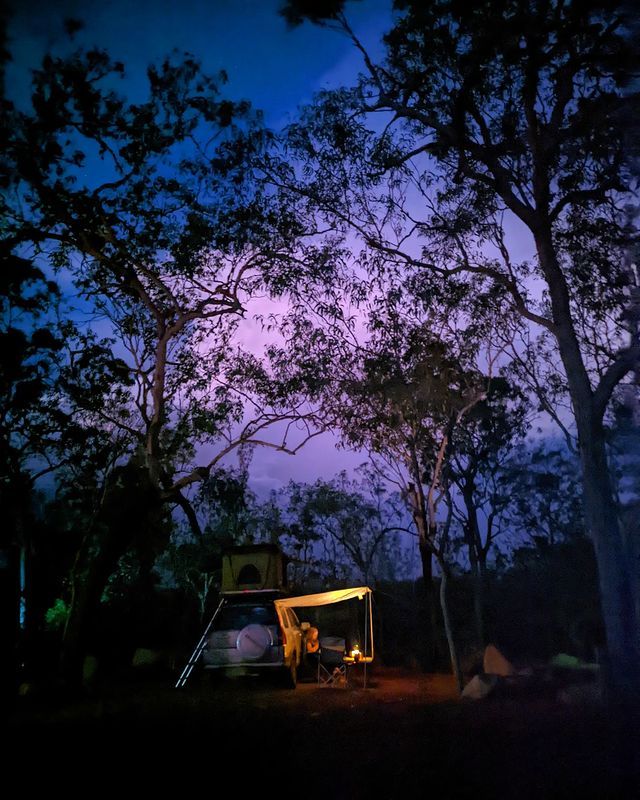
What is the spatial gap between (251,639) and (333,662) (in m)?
4.14

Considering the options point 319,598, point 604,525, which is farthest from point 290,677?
point 604,525

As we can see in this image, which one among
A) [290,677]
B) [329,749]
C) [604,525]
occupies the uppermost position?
[604,525]

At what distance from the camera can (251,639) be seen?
13.4 meters

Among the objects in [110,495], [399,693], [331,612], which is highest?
[110,495]

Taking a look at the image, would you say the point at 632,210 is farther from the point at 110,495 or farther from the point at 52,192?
the point at 110,495

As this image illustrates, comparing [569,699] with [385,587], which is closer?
[569,699]

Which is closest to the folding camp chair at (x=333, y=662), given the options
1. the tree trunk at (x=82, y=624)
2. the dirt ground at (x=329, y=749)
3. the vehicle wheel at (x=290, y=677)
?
the vehicle wheel at (x=290, y=677)

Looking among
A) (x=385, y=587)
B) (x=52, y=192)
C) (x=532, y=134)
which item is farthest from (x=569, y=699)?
(x=385, y=587)

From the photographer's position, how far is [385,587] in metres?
36.5

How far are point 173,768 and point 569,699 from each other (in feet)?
22.6

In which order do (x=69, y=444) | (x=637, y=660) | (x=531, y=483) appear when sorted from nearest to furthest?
(x=637, y=660) → (x=69, y=444) → (x=531, y=483)

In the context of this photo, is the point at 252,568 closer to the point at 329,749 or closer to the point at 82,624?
the point at 82,624

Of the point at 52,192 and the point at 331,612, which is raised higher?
the point at 52,192

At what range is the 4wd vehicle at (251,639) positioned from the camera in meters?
13.3
